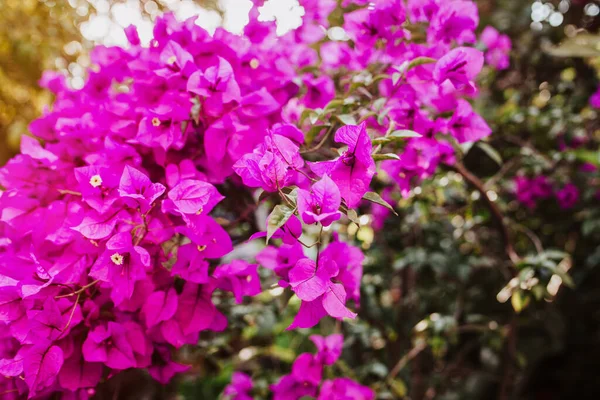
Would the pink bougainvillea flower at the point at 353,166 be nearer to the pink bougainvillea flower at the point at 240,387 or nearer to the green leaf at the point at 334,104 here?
the green leaf at the point at 334,104

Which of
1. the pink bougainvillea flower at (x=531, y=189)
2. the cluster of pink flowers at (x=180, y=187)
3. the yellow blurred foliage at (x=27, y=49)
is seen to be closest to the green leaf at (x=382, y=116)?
the cluster of pink flowers at (x=180, y=187)

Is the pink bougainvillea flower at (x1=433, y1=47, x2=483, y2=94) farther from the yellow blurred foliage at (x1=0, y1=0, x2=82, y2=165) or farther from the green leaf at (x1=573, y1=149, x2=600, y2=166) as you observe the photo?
the yellow blurred foliage at (x1=0, y1=0, x2=82, y2=165)

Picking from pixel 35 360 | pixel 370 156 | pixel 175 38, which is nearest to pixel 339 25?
pixel 175 38

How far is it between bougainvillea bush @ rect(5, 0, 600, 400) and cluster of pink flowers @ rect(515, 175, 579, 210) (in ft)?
2.04

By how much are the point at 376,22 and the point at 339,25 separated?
0.23 meters

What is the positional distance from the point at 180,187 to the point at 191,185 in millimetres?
14

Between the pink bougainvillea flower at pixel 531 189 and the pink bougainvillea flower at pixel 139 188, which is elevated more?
the pink bougainvillea flower at pixel 139 188

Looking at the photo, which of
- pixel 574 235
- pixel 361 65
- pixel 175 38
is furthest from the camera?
pixel 574 235

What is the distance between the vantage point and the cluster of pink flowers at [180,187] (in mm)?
596

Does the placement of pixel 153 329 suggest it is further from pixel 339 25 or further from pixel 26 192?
pixel 339 25

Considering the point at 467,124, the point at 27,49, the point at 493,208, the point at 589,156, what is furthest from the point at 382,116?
the point at 27,49

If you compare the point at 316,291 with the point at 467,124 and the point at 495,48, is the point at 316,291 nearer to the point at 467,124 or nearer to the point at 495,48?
the point at 467,124

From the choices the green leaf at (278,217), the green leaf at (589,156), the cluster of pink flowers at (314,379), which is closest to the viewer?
the green leaf at (278,217)

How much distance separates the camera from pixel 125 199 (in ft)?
1.95
